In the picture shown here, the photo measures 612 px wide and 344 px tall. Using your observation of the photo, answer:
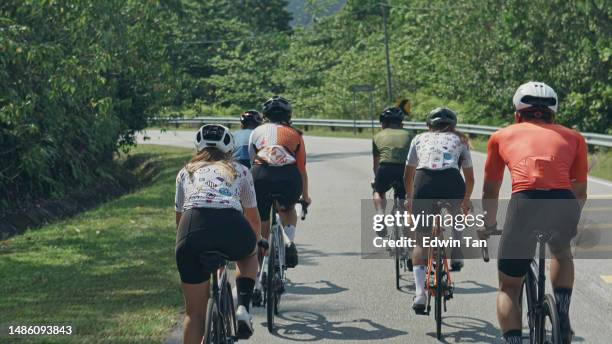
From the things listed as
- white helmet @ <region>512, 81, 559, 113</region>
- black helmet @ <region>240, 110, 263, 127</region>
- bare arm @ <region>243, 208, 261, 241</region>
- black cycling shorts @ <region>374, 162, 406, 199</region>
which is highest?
white helmet @ <region>512, 81, 559, 113</region>

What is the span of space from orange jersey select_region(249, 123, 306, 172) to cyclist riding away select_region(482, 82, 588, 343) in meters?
3.14

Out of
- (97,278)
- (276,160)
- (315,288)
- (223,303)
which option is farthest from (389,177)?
(223,303)

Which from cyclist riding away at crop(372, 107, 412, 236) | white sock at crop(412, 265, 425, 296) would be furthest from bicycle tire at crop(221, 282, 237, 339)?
cyclist riding away at crop(372, 107, 412, 236)

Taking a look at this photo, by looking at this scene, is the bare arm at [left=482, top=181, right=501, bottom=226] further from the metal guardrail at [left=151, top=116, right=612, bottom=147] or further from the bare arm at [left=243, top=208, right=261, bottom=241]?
the metal guardrail at [left=151, top=116, right=612, bottom=147]

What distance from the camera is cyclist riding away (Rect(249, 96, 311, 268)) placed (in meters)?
9.53

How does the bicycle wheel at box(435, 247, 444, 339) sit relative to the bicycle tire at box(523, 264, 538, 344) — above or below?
below

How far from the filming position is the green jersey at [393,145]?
1106 cm

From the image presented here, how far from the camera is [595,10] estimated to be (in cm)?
3156

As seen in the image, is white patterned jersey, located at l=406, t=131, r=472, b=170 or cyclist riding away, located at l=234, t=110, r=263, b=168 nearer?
white patterned jersey, located at l=406, t=131, r=472, b=170

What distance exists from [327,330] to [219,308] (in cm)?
244

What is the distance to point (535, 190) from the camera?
6348mm

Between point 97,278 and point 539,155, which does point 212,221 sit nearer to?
point 539,155

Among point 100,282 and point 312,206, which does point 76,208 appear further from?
point 100,282

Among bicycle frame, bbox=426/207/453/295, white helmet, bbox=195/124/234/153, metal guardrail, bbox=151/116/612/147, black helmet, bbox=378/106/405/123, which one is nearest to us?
white helmet, bbox=195/124/234/153
